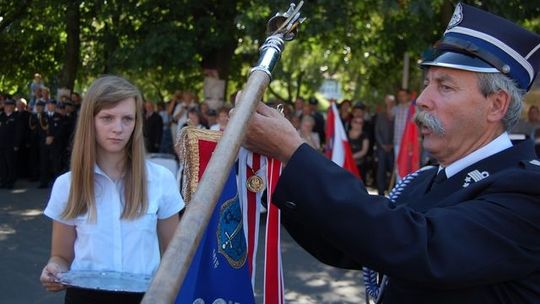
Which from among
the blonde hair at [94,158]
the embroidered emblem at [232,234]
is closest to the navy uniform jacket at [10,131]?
the blonde hair at [94,158]

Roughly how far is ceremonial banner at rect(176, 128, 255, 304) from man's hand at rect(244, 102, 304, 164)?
0.28 meters

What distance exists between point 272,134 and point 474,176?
0.60 metres

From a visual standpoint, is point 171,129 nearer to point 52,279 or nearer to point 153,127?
point 153,127

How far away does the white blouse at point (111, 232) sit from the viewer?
9.20 ft

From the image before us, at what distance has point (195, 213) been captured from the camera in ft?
4.09

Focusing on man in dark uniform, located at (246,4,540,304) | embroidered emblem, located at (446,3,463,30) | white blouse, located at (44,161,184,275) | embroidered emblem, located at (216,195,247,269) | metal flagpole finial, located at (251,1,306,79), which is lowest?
white blouse, located at (44,161,184,275)

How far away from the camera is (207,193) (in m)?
1.28

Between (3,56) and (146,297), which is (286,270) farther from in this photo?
(3,56)

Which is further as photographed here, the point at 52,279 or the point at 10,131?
the point at 10,131

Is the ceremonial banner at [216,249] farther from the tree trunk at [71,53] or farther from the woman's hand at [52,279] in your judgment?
the tree trunk at [71,53]

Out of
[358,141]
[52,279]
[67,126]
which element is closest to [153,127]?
[67,126]

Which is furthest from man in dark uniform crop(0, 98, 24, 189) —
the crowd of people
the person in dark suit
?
the person in dark suit

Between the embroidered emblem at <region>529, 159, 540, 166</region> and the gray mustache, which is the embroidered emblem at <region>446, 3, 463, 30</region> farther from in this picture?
the embroidered emblem at <region>529, 159, 540, 166</region>

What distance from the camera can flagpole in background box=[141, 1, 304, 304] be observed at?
1.16m
